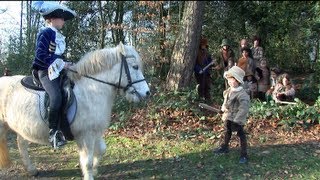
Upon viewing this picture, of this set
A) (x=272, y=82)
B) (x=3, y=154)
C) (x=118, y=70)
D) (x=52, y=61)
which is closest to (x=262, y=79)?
(x=272, y=82)

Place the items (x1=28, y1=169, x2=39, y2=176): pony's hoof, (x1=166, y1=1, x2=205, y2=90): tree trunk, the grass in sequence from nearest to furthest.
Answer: the grass → (x1=28, y1=169, x2=39, y2=176): pony's hoof → (x1=166, y1=1, x2=205, y2=90): tree trunk

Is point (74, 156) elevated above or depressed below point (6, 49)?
below

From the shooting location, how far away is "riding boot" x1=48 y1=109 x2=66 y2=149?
17.5 feet

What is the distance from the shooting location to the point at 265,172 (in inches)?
237

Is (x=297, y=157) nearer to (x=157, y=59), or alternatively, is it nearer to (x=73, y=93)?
(x=73, y=93)

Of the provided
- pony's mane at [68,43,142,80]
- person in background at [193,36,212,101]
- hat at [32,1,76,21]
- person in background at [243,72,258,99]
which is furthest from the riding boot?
person in background at [243,72,258,99]

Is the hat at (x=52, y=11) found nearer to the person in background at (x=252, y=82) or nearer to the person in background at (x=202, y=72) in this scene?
the person in background at (x=202, y=72)

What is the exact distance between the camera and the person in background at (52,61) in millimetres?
5340

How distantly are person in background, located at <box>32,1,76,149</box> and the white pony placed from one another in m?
0.22

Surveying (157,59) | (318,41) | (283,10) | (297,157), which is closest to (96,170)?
(297,157)

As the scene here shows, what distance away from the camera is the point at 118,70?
5629 mm

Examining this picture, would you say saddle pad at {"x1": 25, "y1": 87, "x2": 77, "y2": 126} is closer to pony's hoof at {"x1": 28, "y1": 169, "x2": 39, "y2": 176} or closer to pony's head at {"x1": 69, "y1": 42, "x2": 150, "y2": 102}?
pony's head at {"x1": 69, "y1": 42, "x2": 150, "y2": 102}

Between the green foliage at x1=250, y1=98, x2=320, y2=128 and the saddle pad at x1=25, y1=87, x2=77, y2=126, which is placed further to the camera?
the green foliage at x1=250, y1=98, x2=320, y2=128

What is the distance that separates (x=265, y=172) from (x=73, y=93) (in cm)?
305
